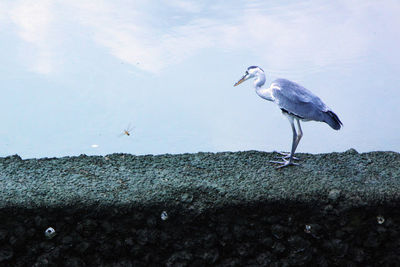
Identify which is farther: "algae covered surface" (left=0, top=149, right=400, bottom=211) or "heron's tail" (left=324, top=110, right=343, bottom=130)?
"heron's tail" (left=324, top=110, right=343, bottom=130)

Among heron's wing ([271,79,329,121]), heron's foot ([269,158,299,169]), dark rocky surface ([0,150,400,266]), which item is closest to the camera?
dark rocky surface ([0,150,400,266])

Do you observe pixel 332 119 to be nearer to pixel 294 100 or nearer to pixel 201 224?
pixel 294 100

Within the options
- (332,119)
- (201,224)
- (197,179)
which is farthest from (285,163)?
(201,224)

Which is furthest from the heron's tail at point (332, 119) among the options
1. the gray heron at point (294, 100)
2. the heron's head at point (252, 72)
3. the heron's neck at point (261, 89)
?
the heron's head at point (252, 72)

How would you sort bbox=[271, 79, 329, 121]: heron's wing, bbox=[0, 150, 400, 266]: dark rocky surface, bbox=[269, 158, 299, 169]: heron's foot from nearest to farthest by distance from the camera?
bbox=[0, 150, 400, 266]: dark rocky surface < bbox=[271, 79, 329, 121]: heron's wing < bbox=[269, 158, 299, 169]: heron's foot

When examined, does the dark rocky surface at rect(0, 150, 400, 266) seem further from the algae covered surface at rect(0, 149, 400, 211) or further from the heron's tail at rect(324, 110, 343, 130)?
the heron's tail at rect(324, 110, 343, 130)

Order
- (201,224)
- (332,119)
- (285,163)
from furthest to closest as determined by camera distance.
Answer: (285,163), (332,119), (201,224)

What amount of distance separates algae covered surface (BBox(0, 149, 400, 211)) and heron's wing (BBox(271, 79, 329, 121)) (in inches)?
17.3

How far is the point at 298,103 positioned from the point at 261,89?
25 centimetres

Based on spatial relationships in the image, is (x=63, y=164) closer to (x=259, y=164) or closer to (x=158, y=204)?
(x=158, y=204)

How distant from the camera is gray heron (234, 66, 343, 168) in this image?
10.9ft

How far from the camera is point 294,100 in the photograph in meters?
3.30

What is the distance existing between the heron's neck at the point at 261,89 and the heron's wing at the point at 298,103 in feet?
0.15

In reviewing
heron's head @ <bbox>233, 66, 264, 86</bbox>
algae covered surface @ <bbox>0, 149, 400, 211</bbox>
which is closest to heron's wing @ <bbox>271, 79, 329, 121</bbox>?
heron's head @ <bbox>233, 66, 264, 86</bbox>
